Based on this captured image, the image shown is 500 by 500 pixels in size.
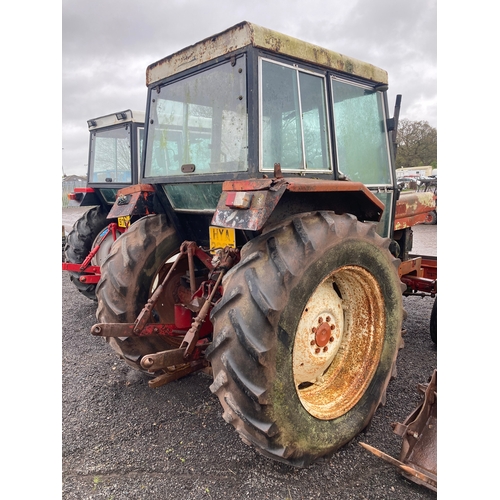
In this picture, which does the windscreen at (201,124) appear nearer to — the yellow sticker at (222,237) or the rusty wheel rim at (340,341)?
the yellow sticker at (222,237)

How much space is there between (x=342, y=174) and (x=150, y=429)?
204cm

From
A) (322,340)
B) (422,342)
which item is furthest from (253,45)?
(422,342)

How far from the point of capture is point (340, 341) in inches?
106

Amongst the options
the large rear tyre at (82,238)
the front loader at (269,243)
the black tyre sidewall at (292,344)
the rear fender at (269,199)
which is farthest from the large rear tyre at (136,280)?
the large rear tyre at (82,238)

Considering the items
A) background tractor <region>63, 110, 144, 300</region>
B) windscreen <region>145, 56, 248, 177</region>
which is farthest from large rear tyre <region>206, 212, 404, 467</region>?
background tractor <region>63, 110, 144, 300</region>

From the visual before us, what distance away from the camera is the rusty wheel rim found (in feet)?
8.00

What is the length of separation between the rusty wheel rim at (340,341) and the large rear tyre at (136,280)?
115 centimetres

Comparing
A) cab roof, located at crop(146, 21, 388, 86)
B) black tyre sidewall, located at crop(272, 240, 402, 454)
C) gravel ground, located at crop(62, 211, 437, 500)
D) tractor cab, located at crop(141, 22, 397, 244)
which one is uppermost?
cab roof, located at crop(146, 21, 388, 86)

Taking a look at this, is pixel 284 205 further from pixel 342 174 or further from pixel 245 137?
pixel 342 174

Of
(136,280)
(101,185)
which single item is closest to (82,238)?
(101,185)

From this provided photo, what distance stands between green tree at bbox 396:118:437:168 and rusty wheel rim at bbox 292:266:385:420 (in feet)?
4.19

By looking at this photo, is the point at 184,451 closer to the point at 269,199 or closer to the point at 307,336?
the point at 307,336

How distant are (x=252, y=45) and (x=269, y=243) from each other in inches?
42.4

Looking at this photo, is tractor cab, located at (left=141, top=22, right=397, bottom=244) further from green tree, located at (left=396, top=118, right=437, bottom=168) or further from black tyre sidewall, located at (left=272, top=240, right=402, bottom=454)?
green tree, located at (left=396, top=118, right=437, bottom=168)
